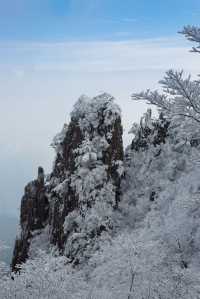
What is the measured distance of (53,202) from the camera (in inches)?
1937

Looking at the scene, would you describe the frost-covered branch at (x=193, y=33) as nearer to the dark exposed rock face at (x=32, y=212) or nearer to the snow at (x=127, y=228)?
the snow at (x=127, y=228)

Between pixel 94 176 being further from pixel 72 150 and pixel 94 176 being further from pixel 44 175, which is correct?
pixel 44 175

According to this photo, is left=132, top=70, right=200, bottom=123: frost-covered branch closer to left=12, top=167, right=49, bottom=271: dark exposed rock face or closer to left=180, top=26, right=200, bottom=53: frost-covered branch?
left=180, top=26, right=200, bottom=53: frost-covered branch

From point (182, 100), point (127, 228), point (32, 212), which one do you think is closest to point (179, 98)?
point (182, 100)

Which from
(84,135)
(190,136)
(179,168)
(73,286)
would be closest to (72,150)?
(84,135)

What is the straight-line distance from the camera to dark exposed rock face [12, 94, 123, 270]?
1747 inches

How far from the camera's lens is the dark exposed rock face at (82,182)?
146 ft

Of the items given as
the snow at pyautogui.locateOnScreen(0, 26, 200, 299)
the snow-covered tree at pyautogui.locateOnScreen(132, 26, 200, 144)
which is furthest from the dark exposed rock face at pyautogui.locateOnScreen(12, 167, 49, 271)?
the snow-covered tree at pyautogui.locateOnScreen(132, 26, 200, 144)

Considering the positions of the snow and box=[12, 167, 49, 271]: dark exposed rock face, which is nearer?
the snow

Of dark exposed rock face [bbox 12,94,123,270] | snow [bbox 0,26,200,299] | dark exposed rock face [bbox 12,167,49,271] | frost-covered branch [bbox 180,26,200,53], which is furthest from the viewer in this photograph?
dark exposed rock face [bbox 12,167,49,271]

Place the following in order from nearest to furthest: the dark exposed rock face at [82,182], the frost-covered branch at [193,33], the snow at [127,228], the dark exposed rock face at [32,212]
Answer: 1. the frost-covered branch at [193,33]
2. the snow at [127,228]
3. the dark exposed rock face at [82,182]
4. the dark exposed rock face at [32,212]

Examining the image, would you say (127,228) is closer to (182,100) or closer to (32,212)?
(32,212)

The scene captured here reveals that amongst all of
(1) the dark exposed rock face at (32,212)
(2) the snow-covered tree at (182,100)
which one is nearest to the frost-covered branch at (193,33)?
(2) the snow-covered tree at (182,100)

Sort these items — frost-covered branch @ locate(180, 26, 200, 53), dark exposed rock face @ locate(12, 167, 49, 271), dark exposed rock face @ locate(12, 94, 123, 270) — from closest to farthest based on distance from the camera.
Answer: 1. frost-covered branch @ locate(180, 26, 200, 53)
2. dark exposed rock face @ locate(12, 94, 123, 270)
3. dark exposed rock face @ locate(12, 167, 49, 271)
